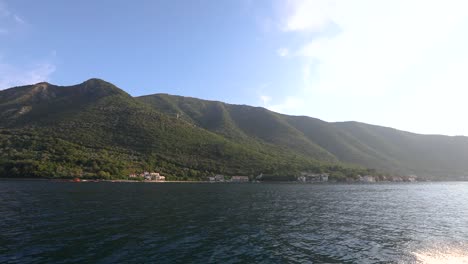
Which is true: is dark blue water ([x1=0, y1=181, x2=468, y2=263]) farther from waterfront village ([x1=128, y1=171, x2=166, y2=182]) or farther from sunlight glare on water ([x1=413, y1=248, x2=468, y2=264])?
waterfront village ([x1=128, y1=171, x2=166, y2=182])

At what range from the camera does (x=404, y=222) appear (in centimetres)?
6094

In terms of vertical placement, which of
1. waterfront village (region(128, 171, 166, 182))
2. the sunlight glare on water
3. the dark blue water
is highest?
waterfront village (region(128, 171, 166, 182))

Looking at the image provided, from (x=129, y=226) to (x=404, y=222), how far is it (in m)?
49.2

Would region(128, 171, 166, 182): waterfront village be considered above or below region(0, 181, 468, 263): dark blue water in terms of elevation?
above

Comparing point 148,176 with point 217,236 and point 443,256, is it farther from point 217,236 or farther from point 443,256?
point 443,256

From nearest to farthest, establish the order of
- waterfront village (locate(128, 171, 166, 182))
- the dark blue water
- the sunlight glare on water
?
the sunlight glare on water, the dark blue water, waterfront village (locate(128, 171, 166, 182))

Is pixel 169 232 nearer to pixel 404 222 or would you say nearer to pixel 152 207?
pixel 152 207

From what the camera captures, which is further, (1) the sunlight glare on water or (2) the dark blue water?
(2) the dark blue water

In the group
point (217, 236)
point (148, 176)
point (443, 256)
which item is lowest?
point (443, 256)

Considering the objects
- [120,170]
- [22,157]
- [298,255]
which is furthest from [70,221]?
[22,157]

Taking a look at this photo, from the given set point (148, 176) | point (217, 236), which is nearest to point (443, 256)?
point (217, 236)

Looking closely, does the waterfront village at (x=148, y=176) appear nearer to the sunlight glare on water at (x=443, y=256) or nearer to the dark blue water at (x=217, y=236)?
the dark blue water at (x=217, y=236)

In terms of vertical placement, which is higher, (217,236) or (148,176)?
(148,176)

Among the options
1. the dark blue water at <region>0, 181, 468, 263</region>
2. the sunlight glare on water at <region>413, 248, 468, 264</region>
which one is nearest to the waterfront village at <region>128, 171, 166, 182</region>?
the dark blue water at <region>0, 181, 468, 263</region>
